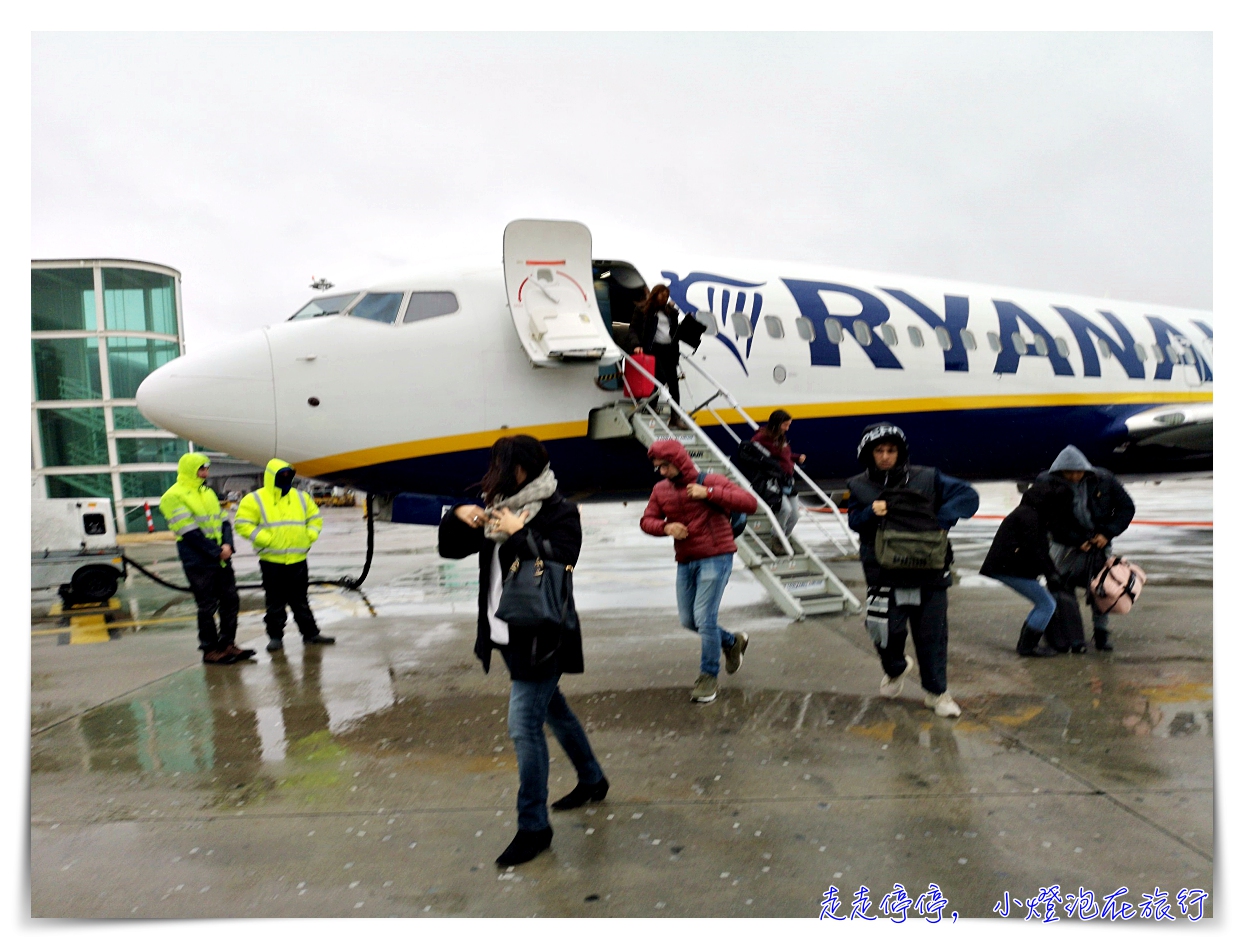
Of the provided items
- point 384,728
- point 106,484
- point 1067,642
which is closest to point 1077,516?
point 1067,642

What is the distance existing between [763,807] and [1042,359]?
31.6 ft

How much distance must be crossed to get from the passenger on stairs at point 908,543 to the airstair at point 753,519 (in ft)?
6.16

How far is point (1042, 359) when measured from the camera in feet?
36.9

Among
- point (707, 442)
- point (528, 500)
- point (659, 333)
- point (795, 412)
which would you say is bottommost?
point (528, 500)

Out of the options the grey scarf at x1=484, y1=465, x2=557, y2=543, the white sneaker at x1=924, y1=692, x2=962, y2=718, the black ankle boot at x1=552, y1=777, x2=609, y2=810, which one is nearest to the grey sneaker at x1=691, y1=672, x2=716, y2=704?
the white sneaker at x1=924, y1=692, x2=962, y2=718

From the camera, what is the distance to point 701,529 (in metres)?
5.07

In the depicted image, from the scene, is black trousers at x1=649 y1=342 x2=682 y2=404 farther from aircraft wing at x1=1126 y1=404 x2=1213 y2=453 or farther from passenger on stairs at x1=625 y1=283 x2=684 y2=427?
aircraft wing at x1=1126 y1=404 x2=1213 y2=453

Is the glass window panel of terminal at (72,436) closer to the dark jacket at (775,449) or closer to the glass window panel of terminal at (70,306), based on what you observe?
the glass window panel of terminal at (70,306)

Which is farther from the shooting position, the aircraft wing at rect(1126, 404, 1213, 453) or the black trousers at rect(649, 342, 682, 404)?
the aircraft wing at rect(1126, 404, 1213, 453)

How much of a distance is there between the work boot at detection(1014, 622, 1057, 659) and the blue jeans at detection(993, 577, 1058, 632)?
46 millimetres

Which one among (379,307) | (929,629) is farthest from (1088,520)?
(379,307)

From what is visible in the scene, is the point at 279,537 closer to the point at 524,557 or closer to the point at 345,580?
the point at 345,580

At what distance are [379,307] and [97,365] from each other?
27.3ft

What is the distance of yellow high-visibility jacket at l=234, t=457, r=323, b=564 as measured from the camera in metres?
6.81
